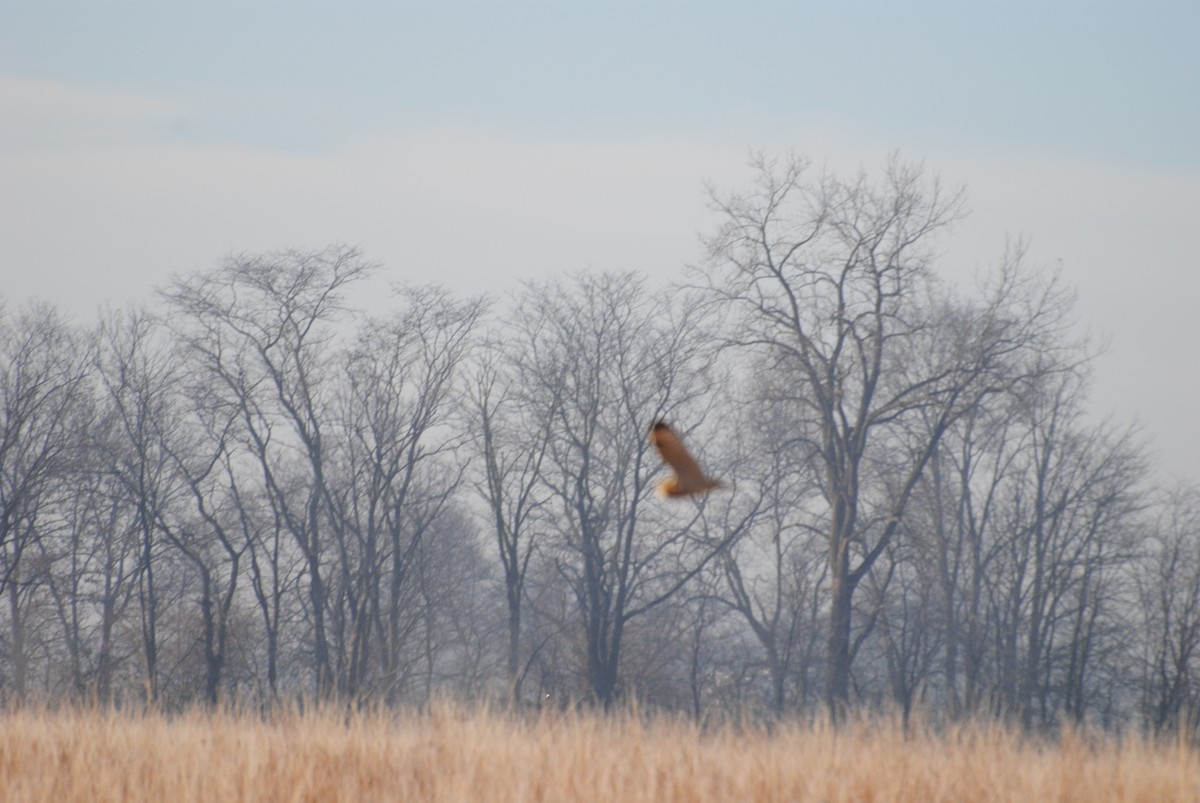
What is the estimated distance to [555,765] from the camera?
299 inches

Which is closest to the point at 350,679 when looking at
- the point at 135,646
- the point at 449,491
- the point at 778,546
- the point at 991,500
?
the point at 449,491

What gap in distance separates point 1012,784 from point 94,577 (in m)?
33.4

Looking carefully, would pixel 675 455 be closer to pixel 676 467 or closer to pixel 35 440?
pixel 676 467

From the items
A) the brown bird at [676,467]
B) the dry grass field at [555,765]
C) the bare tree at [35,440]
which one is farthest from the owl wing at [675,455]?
the bare tree at [35,440]

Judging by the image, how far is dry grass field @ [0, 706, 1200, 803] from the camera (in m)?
7.17

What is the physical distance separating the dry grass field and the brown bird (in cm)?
306

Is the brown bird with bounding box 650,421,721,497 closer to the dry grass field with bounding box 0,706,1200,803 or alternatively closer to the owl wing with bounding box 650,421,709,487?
the owl wing with bounding box 650,421,709,487

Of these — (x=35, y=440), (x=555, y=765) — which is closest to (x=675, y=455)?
(x=555, y=765)

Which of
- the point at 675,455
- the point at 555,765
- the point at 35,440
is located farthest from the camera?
the point at 35,440

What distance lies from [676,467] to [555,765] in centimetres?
368

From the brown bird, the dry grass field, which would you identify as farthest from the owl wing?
the dry grass field

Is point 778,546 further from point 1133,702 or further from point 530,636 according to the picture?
point 1133,702

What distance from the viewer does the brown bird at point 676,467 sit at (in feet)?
14.9

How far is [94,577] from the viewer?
35.0 m
